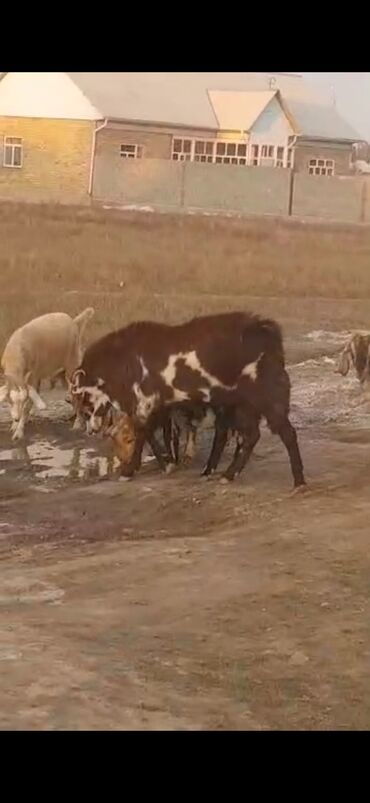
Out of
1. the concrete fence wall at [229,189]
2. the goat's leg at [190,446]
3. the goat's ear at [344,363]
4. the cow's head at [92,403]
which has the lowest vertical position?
the goat's leg at [190,446]

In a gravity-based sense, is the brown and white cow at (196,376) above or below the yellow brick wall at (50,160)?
below

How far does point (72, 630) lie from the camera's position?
304cm

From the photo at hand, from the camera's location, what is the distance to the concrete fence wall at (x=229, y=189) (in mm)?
3561

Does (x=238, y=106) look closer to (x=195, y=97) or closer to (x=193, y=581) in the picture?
(x=195, y=97)

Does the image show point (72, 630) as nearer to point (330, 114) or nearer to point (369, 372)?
point (369, 372)

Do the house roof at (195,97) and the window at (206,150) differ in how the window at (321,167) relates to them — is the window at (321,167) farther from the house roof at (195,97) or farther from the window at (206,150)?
the window at (206,150)

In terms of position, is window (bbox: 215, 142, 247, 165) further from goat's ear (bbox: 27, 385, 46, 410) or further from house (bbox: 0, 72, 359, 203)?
goat's ear (bbox: 27, 385, 46, 410)

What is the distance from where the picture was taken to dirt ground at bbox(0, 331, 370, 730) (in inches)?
113

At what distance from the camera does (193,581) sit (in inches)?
126

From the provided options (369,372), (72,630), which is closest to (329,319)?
(369,372)

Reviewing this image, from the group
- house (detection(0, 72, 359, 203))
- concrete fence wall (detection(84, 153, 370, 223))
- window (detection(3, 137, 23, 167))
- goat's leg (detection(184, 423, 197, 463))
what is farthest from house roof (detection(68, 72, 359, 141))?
goat's leg (detection(184, 423, 197, 463))

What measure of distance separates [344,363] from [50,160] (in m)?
0.95

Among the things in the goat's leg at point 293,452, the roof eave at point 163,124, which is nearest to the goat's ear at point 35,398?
the goat's leg at point 293,452

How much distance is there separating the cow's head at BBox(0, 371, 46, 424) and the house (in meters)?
0.50
